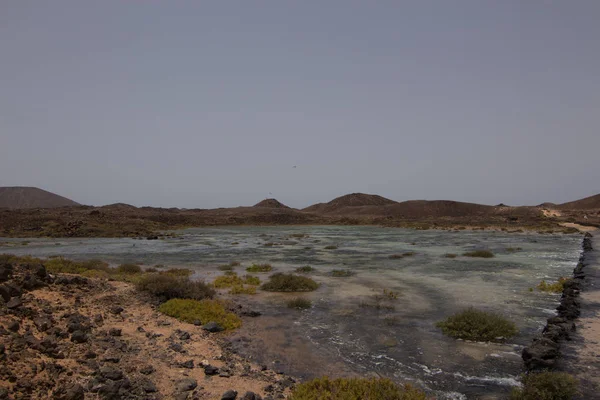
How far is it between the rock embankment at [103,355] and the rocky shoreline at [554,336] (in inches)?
253

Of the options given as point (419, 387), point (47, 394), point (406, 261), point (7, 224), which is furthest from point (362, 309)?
point (7, 224)

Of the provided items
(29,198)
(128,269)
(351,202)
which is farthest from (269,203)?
(128,269)

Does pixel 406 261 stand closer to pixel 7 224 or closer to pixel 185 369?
pixel 185 369

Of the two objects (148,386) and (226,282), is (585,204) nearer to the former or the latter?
(226,282)

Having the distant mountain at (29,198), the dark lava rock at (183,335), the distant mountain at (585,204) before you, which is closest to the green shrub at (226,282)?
the dark lava rock at (183,335)

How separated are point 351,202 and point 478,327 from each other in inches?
6620

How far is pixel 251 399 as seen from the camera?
7711mm

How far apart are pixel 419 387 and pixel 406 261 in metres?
23.2

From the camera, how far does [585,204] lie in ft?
422

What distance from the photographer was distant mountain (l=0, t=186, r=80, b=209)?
550 ft

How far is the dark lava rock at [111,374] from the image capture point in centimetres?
796

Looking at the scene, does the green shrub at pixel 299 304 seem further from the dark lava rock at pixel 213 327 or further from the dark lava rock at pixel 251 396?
the dark lava rock at pixel 251 396

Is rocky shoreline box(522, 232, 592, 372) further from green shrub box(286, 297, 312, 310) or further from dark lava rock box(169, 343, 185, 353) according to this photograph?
dark lava rock box(169, 343, 185, 353)

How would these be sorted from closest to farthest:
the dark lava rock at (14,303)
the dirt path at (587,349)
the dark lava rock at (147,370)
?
the dark lava rock at (147,370) → the dirt path at (587,349) → the dark lava rock at (14,303)
